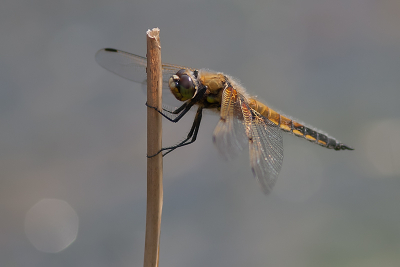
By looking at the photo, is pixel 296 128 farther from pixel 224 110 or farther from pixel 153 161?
pixel 153 161

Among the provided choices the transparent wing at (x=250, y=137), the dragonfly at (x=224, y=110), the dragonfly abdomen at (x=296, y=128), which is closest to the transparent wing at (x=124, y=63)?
the dragonfly at (x=224, y=110)

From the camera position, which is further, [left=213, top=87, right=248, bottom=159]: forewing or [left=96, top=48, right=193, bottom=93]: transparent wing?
[left=96, top=48, right=193, bottom=93]: transparent wing

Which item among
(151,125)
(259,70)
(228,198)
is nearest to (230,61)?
(259,70)

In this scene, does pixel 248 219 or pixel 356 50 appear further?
pixel 356 50

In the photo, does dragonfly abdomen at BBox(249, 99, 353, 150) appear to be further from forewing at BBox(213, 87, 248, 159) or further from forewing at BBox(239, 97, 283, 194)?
forewing at BBox(213, 87, 248, 159)

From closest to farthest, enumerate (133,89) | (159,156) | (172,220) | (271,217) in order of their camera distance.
→ (159,156)
(172,220)
(271,217)
(133,89)

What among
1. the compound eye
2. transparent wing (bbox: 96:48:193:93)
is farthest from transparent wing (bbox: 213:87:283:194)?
transparent wing (bbox: 96:48:193:93)

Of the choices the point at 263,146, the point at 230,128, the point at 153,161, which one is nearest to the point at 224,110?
the point at 230,128

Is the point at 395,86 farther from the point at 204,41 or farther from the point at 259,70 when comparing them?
the point at 204,41
